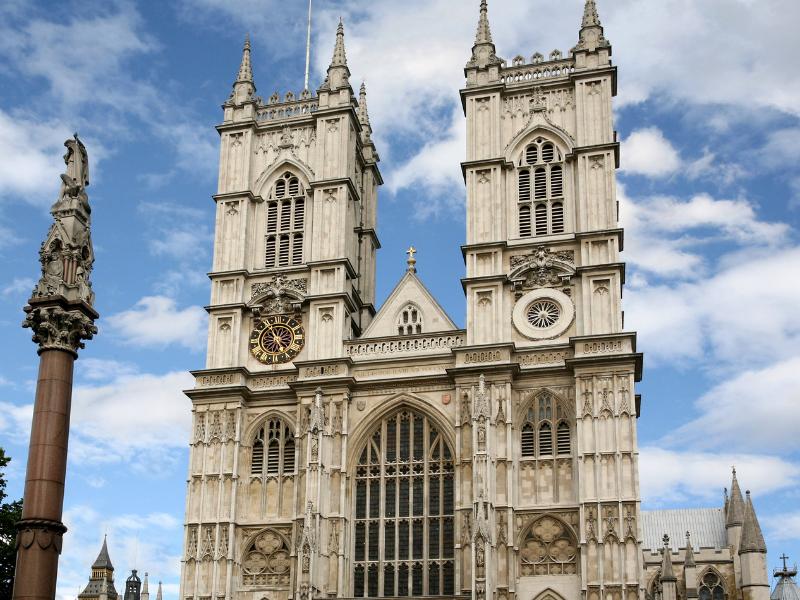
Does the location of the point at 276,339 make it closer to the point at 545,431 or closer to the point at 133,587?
the point at 545,431

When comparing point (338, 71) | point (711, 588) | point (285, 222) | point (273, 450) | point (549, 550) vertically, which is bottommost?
point (711, 588)

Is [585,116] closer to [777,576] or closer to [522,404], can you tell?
[522,404]

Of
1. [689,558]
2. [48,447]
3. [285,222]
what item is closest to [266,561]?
[285,222]

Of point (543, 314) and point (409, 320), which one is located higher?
point (409, 320)

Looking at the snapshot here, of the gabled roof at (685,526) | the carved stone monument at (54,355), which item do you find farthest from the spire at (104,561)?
the carved stone monument at (54,355)

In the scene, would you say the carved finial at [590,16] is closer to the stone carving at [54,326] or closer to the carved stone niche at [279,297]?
the carved stone niche at [279,297]

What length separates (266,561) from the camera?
4072 cm

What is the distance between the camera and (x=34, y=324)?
22.8m

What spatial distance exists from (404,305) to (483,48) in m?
11.3

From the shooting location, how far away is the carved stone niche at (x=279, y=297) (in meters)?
44.3

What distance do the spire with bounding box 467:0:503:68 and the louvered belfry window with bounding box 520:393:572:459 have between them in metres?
14.3

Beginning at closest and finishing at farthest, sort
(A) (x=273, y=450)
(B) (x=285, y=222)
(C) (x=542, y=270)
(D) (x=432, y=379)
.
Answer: (D) (x=432, y=379) < (C) (x=542, y=270) < (A) (x=273, y=450) < (B) (x=285, y=222)

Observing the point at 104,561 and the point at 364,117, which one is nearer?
the point at 364,117

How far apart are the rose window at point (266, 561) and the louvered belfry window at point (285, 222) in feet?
35.9
